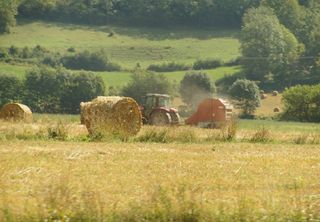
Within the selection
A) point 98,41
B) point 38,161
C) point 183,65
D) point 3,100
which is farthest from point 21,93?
point 38,161

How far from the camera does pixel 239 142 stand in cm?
2320

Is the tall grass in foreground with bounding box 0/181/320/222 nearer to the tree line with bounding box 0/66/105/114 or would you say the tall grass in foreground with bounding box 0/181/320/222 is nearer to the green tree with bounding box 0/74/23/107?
the tree line with bounding box 0/66/105/114

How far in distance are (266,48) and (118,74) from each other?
69.9ft

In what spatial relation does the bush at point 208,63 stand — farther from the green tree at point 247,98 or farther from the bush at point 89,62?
the green tree at point 247,98

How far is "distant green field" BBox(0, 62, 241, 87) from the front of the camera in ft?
230

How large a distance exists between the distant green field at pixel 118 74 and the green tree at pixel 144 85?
3547 mm

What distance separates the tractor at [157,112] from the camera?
36031mm

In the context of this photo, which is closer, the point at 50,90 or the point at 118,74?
the point at 50,90

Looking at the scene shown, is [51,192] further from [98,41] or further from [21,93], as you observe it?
[98,41]

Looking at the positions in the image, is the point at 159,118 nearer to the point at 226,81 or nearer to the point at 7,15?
the point at 226,81

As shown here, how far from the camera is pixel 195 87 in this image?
70.2m

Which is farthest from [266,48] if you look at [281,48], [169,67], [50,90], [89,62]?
[50,90]

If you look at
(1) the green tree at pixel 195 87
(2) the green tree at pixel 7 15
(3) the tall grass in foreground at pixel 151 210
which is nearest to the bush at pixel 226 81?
(1) the green tree at pixel 195 87

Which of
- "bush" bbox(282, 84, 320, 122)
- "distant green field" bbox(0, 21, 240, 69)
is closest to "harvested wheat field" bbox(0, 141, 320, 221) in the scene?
"bush" bbox(282, 84, 320, 122)
